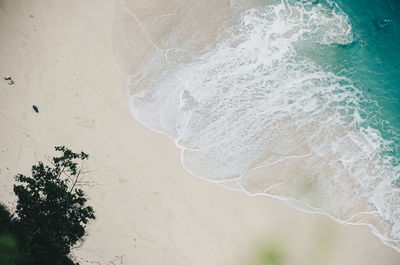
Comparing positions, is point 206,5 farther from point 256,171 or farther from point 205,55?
point 256,171

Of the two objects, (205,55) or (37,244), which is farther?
(205,55)

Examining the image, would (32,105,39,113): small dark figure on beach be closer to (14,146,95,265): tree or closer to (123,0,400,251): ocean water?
(14,146,95,265): tree

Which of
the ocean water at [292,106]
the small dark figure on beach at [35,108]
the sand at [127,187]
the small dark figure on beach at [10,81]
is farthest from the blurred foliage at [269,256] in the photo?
the small dark figure on beach at [10,81]

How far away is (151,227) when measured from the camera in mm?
9703

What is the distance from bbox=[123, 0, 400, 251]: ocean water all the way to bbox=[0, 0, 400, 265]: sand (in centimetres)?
57

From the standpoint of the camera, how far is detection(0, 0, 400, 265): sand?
9.60 m

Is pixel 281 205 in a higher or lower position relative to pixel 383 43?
lower

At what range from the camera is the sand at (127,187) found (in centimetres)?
960

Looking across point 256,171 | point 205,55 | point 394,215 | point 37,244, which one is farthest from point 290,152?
point 37,244

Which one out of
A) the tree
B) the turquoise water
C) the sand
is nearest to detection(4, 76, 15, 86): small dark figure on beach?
the sand

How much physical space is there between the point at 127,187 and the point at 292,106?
6.98 metres

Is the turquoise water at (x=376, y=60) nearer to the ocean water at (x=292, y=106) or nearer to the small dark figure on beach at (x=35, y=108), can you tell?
the ocean water at (x=292, y=106)

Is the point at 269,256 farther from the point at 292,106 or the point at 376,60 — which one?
the point at 376,60

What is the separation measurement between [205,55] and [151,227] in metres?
6.99
